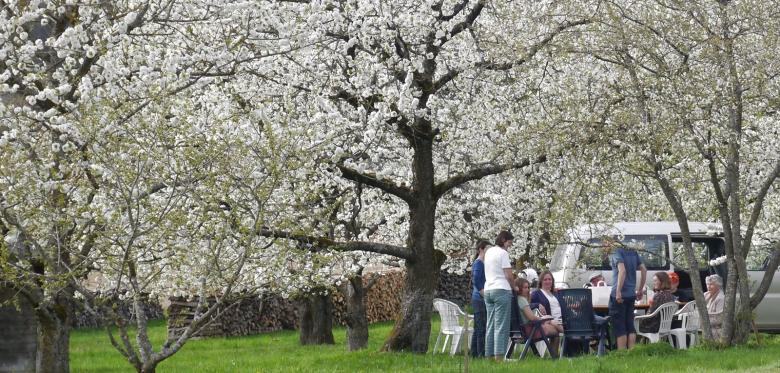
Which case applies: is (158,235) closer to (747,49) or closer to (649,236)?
(747,49)

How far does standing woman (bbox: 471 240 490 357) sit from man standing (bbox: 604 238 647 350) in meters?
1.57

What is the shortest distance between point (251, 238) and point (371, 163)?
7.61 meters

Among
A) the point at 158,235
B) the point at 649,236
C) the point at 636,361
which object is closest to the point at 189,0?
the point at 158,235

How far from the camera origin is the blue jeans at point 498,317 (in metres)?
12.8

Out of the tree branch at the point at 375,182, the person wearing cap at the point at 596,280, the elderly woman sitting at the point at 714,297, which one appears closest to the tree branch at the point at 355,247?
the tree branch at the point at 375,182

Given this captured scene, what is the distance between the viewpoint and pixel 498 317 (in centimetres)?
1281

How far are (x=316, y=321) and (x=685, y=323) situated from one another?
7908 millimetres

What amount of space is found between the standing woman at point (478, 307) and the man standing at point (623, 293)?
1.57 metres

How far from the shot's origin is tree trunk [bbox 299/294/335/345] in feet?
68.8

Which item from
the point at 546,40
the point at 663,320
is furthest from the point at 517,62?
the point at 663,320

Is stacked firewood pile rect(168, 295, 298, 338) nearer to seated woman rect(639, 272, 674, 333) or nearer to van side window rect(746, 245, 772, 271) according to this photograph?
van side window rect(746, 245, 772, 271)

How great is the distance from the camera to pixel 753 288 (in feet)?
58.8

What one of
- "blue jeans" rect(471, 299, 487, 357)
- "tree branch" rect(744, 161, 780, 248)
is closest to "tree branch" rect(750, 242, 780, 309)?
"tree branch" rect(744, 161, 780, 248)

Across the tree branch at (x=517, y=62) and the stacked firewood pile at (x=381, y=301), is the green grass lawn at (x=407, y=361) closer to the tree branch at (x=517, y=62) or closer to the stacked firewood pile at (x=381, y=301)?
the tree branch at (x=517, y=62)
